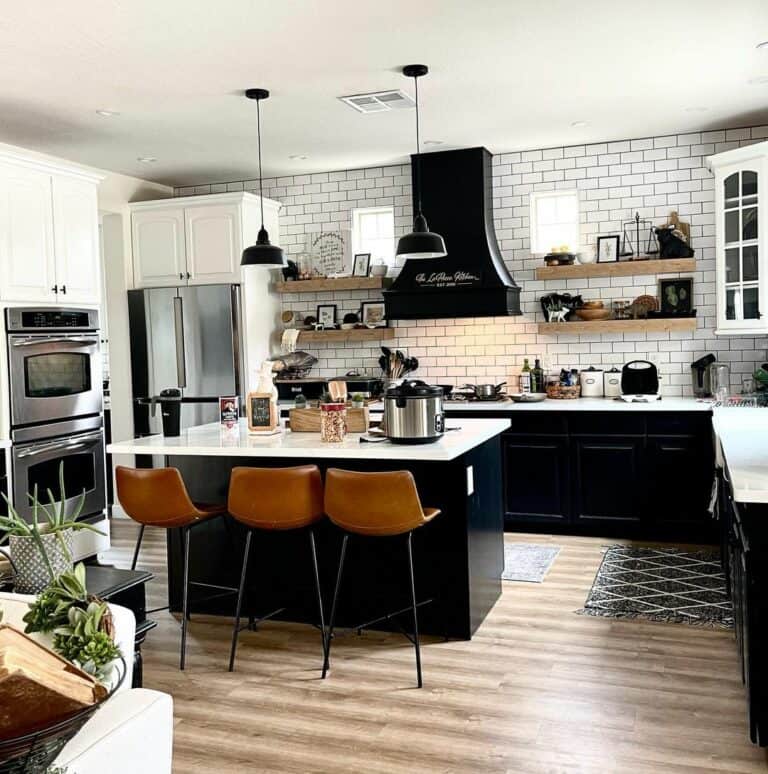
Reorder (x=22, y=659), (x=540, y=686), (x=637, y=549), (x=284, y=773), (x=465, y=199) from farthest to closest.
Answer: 1. (x=465, y=199)
2. (x=637, y=549)
3. (x=540, y=686)
4. (x=284, y=773)
5. (x=22, y=659)

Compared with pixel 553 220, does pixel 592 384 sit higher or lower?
lower

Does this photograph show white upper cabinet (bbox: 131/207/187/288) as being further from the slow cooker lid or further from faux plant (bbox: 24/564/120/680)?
faux plant (bbox: 24/564/120/680)

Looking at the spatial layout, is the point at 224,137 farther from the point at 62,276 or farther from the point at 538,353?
the point at 538,353

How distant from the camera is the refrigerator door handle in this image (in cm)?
693

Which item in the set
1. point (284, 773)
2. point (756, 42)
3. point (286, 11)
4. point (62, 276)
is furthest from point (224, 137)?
point (284, 773)

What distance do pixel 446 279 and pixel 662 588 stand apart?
2.83 m

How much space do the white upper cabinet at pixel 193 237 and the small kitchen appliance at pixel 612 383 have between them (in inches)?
117

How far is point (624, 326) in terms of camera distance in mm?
6324

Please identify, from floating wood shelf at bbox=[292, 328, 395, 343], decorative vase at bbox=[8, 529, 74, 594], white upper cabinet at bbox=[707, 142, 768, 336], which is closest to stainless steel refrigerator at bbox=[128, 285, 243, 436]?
floating wood shelf at bbox=[292, 328, 395, 343]

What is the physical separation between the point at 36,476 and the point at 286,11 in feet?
10.4

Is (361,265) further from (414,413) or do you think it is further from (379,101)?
(414,413)

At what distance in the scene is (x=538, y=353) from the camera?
22.2 ft

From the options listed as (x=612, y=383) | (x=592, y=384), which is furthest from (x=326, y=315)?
(x=612, y=383)

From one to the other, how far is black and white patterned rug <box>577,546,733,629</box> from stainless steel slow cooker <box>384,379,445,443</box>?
51.5 inches
